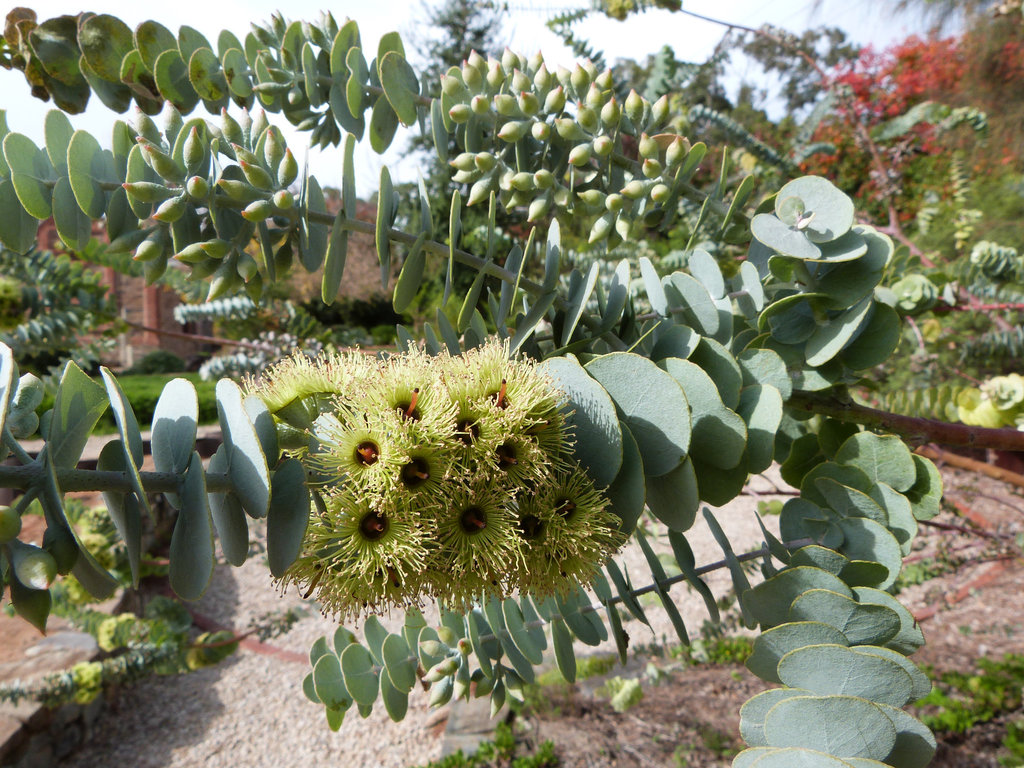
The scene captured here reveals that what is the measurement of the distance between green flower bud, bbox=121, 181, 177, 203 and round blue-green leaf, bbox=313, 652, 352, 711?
615mm

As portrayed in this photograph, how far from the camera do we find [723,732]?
2863 mm

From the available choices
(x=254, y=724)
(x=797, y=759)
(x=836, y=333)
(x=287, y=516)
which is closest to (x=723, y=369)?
(x=836, y=333)

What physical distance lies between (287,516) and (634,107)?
28.5 inches

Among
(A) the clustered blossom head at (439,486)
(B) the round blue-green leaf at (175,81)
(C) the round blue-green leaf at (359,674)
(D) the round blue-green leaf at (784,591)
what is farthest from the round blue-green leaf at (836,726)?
(B) the round blue-green leaf at (175,81)

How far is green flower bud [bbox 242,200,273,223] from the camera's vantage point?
0.65m

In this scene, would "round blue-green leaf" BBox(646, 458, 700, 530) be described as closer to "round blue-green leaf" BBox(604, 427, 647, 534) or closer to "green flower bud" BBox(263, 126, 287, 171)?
"round blue-green leaf" BBox(604, 427, 647, 534)

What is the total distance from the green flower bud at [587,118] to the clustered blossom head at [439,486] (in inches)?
16.5

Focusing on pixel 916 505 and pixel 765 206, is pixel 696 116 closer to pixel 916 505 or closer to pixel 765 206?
pixel 765 206

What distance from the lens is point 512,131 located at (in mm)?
849

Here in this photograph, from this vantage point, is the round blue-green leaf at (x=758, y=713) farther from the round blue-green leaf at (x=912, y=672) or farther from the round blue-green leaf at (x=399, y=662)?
the round blue-green leaf at (x=399, y=662)

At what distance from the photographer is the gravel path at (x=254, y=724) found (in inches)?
143

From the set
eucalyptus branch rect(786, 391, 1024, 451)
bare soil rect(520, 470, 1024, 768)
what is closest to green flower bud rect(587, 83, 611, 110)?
eucalyptus branch rect(786, 391, 1024, 451)

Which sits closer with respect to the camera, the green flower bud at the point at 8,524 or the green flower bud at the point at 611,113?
the green flower bud at the point at 8,524

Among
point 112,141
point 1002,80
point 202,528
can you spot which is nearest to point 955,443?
point 202,528
